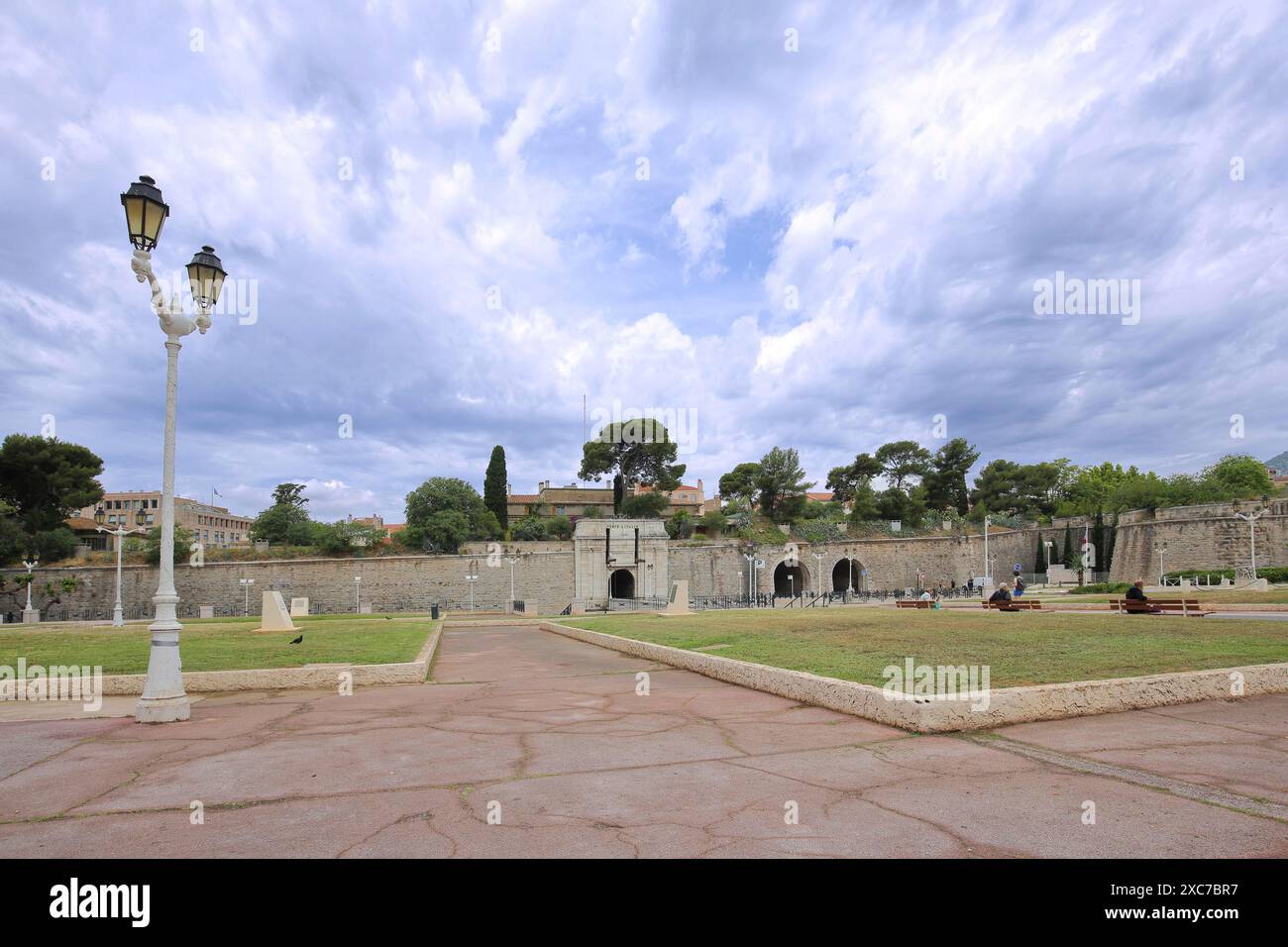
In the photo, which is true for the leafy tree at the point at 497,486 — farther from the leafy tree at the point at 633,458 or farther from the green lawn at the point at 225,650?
the green lawn at the point at 225,650

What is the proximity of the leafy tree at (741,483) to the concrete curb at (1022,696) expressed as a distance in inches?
2647

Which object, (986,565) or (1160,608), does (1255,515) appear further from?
(1160,608)

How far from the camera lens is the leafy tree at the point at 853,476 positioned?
3162 inches

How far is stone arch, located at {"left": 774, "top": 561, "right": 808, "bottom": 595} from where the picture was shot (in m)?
64.0

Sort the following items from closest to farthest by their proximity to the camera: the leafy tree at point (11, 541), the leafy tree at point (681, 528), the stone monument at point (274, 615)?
the stone monument at point (274, 615), the leafy tree at point (11, 541), the leafy tree at point (681, 528)

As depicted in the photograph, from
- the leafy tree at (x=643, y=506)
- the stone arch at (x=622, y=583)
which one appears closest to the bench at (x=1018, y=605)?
the stone arch at (x=622, y=583)

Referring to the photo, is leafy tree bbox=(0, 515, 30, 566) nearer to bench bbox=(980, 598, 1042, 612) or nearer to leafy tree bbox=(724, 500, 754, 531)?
leafy tree bbox=(724, 500, 754, 531)

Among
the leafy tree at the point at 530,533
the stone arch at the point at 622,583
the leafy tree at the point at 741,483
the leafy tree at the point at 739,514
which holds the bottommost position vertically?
the stone arch at the point at 622,583

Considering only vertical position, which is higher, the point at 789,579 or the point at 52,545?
the point at 52,545

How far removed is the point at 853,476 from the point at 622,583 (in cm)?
3257

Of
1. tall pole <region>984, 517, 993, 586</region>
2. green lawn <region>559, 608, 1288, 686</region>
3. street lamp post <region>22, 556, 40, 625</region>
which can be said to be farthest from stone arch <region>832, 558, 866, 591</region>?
street lamp post <region>22, 556, 40, 625</region>

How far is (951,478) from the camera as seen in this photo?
250 ft

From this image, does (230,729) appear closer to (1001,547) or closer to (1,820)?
(1,820)

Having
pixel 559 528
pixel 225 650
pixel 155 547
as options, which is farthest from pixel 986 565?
pixel 155 547
